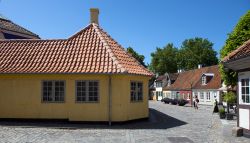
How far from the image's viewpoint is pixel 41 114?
68.4 ft

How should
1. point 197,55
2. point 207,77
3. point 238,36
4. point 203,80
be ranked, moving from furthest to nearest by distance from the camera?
point 197,55, point 203,80, point 207,77, point 238,36

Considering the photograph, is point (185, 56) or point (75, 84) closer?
point (75, 84)

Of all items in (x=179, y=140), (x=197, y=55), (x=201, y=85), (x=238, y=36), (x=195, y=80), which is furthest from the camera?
(x=197, y=55)

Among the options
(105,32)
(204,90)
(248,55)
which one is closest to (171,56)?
(204,90)

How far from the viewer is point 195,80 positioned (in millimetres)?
63062

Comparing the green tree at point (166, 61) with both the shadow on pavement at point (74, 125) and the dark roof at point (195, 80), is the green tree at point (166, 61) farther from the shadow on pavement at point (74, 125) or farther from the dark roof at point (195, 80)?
the shadow on pavement at point (74, 125)

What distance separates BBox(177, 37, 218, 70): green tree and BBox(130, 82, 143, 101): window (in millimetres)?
74436

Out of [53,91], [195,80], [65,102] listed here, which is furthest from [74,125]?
[195,80]

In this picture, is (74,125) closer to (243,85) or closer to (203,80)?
(243,85)

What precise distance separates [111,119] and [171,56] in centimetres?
8189

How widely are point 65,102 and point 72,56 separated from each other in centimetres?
266

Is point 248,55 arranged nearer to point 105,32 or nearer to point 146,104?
point 146,104

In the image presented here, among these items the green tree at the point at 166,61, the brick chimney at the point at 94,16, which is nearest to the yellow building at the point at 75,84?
the brick chimney at the point at 94,16

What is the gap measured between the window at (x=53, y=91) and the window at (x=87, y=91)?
0.92 metres
